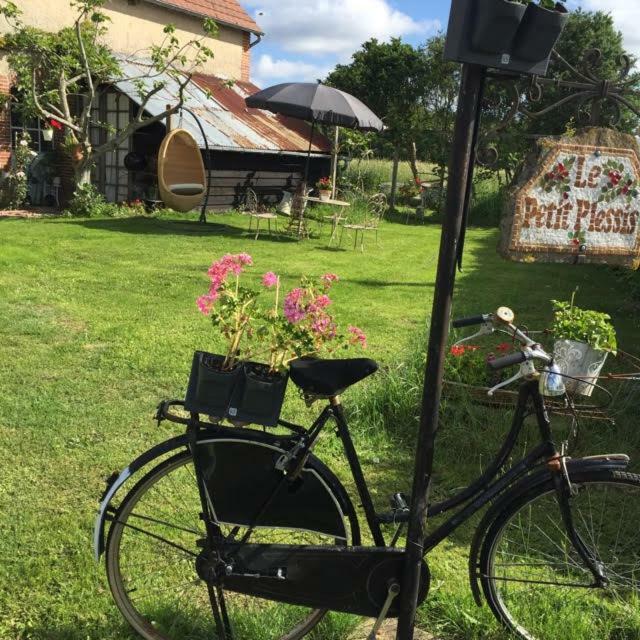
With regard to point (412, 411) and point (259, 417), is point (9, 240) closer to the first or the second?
point (412, 411)

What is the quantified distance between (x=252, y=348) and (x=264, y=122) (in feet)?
51.1

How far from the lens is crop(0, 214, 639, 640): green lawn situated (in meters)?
2.71

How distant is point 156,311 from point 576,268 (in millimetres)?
7401

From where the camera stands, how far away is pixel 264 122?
→ 16906mm

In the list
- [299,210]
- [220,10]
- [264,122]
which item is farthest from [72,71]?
[220,10]

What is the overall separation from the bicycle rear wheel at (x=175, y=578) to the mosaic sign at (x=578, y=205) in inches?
84.8

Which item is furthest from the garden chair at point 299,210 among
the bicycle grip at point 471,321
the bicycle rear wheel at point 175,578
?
the bicycle grip at point 471,321

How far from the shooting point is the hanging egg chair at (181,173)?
1308 cm

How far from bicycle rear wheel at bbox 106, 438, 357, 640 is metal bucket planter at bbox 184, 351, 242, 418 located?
0.39ft

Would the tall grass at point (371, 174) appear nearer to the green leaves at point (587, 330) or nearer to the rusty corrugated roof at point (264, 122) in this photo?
the rusty corrugated roof at point (264, 122)

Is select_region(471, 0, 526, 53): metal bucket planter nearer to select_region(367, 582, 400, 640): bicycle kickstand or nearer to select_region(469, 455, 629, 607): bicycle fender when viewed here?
select_region(469, 455, 629, 607): bicycle fender

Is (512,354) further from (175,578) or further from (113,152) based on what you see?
(113,152)

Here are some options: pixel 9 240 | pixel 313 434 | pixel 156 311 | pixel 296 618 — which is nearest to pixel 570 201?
pixel 313 434

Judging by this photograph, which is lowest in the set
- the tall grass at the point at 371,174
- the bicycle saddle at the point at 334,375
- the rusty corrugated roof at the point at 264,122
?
the bicycle saddle at the point at 334,375
